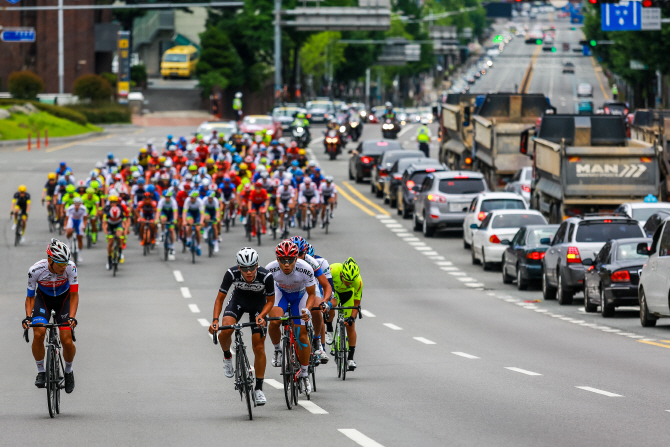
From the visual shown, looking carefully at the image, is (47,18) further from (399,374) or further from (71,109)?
(399,374)

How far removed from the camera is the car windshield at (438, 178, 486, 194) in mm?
36875

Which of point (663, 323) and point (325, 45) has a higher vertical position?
point (325, 45)

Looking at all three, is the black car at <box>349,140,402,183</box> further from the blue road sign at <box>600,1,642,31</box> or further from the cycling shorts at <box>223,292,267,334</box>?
the cycling shorts at <box>223,292,267,334</box>

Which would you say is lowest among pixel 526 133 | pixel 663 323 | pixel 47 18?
pixel 663 323

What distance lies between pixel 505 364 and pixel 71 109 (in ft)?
243

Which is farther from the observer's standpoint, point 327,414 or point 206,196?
point 206,196

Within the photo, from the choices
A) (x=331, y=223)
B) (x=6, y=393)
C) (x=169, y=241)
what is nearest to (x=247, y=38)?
(x=331, y=223)

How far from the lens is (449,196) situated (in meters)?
36.8

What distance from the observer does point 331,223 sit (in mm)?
40719

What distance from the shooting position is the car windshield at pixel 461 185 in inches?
1452

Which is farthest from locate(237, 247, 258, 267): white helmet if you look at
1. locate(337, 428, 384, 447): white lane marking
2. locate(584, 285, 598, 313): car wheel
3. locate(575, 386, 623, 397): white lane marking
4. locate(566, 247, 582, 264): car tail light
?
locate(566, 247, 582, 264): car tail light

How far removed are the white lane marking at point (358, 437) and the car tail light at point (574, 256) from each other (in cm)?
1379

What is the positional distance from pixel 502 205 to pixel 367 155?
20070 mm

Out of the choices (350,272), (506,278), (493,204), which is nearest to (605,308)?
(506,278)
